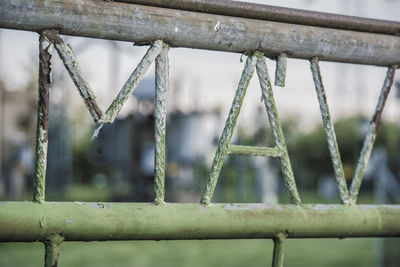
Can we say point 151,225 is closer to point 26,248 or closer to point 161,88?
point 161,88

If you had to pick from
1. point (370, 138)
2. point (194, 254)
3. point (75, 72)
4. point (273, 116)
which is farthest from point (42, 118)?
point (194, 254)

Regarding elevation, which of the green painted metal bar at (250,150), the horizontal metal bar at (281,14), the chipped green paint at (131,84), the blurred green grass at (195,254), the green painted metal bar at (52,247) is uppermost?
the blurred green grass at (195,254)

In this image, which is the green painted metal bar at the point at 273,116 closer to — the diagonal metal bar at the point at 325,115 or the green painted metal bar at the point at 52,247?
the diagonal metal bar at the point at 325,115

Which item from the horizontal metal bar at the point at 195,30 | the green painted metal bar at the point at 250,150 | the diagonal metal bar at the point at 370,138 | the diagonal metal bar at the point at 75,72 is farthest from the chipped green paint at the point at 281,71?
the diagonal metal bar at the point at 75,72

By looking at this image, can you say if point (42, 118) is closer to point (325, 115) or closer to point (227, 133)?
point (227, 133)

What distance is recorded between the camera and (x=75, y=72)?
3.37 ft

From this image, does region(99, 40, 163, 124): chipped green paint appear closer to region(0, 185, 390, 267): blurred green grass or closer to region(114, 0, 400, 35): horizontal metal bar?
region(114, 0, 400, 35): horizontal metal bar

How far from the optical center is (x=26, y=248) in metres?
7.40

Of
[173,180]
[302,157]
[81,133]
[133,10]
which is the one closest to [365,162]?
[133,10]

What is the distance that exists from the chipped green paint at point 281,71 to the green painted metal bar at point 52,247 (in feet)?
1.81

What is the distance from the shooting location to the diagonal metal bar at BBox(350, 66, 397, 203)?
1.26 meters

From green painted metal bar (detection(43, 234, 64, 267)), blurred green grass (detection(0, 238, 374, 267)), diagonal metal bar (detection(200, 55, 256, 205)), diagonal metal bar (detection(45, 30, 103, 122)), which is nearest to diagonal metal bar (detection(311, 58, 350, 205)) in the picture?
diagonal metal bar (detection(200, 55, 256, 205))

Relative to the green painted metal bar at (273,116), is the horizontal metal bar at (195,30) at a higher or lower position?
higher

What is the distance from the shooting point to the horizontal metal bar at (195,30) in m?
0.99
